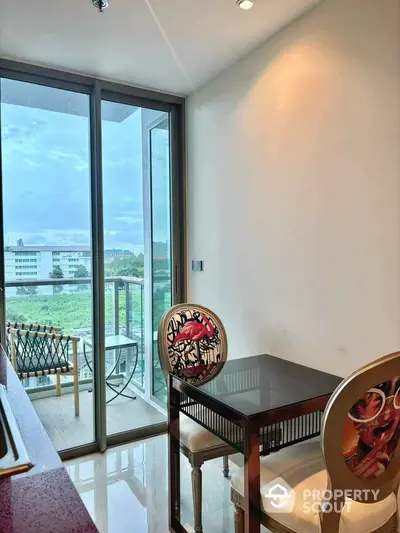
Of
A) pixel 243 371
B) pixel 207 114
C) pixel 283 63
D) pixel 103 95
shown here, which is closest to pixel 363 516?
pixel 243 371

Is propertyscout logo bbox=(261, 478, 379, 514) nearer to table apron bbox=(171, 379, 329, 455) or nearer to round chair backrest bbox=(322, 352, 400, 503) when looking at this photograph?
round chair backrest bbox=(322, 352, 400, 503)

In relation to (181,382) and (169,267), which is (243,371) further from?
(169,267)

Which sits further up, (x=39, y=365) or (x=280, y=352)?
(x=280, y=352)

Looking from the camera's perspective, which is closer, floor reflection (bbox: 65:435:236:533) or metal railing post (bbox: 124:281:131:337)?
floor reflection (bbox: 65:435:236:533)

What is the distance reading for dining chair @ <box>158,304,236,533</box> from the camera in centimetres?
192

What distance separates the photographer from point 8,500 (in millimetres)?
703

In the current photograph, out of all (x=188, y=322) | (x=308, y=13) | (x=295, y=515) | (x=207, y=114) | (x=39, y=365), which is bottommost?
(x=295, y=515)

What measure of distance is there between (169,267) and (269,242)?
1.09 metres

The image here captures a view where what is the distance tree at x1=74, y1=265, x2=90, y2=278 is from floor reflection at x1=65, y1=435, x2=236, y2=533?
1.25 m

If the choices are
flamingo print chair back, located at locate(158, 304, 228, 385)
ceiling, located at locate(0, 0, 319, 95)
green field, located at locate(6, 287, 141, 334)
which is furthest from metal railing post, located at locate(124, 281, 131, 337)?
ceiling, located at locate(0, 0, 319, 95)

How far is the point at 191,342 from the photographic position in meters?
2.35

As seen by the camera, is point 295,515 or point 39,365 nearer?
point 295,515

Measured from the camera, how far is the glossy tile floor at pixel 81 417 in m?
2.79

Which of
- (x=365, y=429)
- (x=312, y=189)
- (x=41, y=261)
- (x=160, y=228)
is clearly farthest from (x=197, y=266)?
(x=365, y=429)
